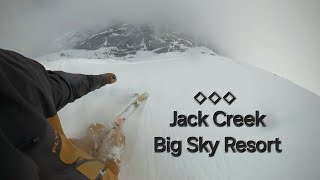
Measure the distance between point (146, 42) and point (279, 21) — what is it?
50 cm

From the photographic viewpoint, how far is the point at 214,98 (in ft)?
3.82

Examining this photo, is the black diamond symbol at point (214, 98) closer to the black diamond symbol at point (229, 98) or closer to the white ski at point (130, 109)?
the black diamond symbol at point (229, 98)

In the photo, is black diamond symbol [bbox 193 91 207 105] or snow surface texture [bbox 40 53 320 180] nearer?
snow surface texture [bbox 40 53 320 180]

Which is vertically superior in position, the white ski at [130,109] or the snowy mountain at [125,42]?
the snowy mountain at [125,42]

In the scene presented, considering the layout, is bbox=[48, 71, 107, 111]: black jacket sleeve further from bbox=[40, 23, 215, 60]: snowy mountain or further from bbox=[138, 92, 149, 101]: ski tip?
bbox=[40, 23, 215, 60]: snowy mountain

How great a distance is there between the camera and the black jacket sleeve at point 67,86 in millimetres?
424

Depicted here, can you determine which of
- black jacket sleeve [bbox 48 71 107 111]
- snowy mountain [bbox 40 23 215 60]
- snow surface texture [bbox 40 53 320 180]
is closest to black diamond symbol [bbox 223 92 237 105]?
snow surface texture [bbox 40 53 320 180]

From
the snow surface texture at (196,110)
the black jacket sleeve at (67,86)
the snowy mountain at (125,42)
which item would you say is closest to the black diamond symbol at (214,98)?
the snow surface texture at (196,110)

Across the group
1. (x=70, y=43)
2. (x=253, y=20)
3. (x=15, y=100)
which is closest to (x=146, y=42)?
(x=70, y=43)

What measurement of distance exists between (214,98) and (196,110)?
8 cm

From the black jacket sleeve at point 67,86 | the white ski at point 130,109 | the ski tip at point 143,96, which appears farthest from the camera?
the ski tip at point 143,96

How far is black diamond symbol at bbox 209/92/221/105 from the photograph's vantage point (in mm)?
1158

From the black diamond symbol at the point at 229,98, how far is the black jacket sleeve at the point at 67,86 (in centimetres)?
67

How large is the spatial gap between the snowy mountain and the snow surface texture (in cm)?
4
